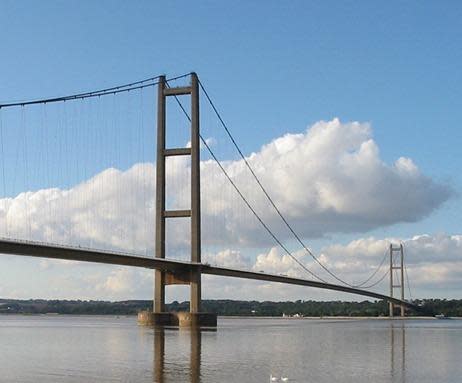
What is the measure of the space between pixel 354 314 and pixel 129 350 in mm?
110558

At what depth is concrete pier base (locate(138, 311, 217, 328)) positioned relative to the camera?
50781 mm

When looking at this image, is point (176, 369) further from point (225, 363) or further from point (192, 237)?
point (192, 237)

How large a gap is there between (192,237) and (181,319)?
17.4ft

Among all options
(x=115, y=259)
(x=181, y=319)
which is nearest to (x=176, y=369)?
(x=115, y=259)

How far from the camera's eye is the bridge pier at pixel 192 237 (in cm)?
4997

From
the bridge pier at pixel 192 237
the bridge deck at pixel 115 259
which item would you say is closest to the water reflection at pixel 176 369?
the bridge deck at pixel 115 259

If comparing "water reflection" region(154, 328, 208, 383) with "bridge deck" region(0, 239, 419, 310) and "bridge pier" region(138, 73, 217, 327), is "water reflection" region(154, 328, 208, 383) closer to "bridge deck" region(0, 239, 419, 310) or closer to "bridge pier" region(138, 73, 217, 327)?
"bridge deck" region(0, 239, 419, 310)

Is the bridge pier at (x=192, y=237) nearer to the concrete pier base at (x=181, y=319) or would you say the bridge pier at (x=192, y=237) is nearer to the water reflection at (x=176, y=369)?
the concrete pier base at (x=181, y=319)

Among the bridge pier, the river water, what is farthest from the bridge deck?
the river water

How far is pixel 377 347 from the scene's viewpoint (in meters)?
35.4

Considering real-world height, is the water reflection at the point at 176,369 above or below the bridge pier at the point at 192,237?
below

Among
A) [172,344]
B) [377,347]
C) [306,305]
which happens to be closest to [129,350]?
[172,344]

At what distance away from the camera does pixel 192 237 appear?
49.8 m

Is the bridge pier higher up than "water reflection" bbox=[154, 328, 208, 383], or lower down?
higher up
